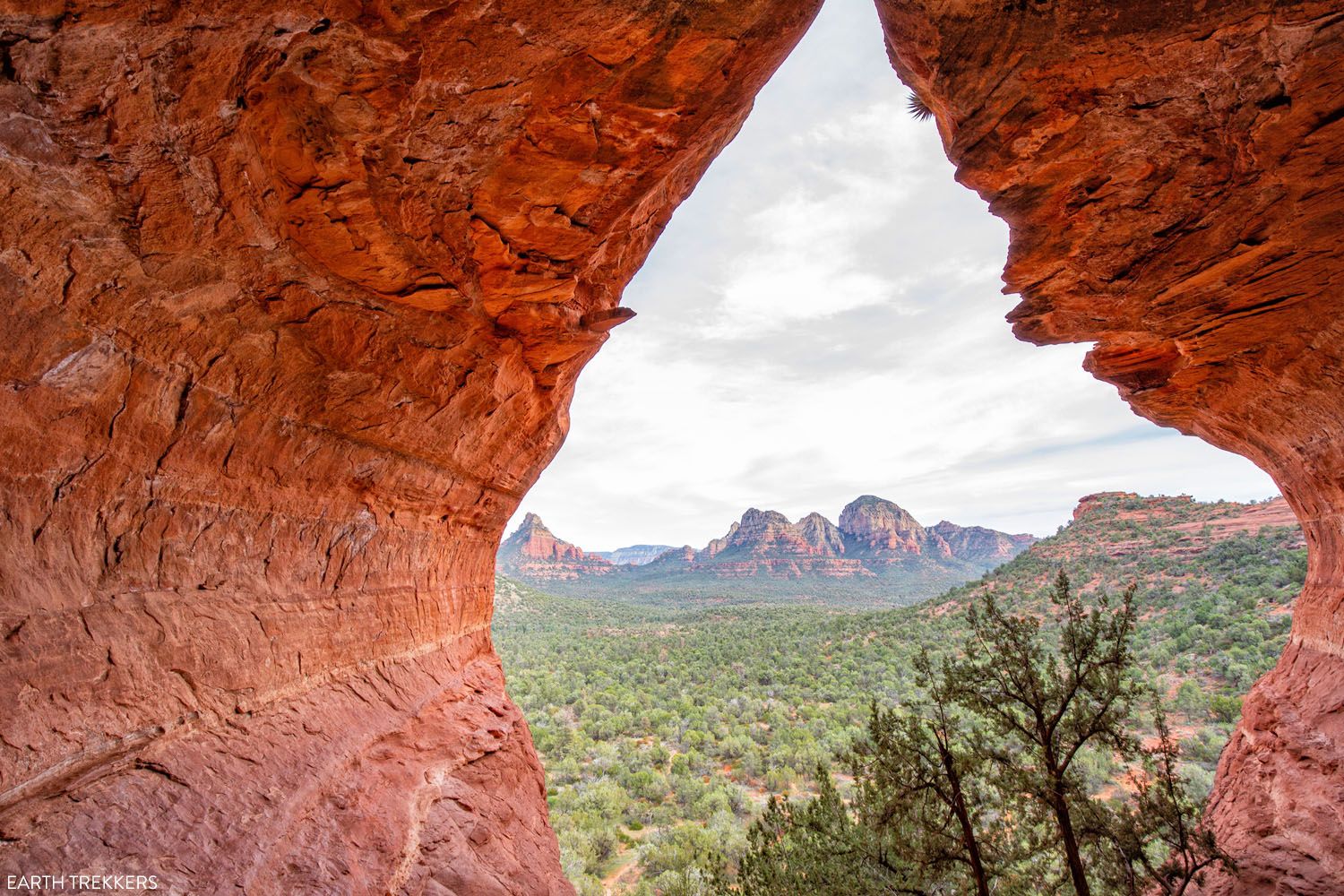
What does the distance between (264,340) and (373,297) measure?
3.61 feet

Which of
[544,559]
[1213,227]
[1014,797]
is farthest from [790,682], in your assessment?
[544,559]

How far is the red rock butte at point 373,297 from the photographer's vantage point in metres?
3.78

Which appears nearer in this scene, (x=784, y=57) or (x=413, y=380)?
(x=784, y=57)

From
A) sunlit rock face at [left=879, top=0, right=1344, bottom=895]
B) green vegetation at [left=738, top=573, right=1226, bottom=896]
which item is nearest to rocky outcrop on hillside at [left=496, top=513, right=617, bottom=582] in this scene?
green vegetation at [left=738, top=573, right=1226, bottom=896]

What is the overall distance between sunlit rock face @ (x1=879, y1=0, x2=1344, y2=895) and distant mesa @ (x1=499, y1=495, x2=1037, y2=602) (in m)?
114

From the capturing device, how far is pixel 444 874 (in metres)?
6.21

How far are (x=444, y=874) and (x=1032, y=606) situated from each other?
37798 millimetres

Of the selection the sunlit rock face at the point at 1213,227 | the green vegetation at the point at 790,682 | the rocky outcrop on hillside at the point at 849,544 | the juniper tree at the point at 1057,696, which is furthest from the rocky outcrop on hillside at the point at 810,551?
the sunlit rock face at the point at 1213,227

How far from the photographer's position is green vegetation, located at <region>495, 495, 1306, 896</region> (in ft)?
57.2

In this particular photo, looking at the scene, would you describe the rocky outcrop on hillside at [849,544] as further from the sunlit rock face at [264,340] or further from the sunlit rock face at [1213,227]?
the sunlit rock face at [264,340]

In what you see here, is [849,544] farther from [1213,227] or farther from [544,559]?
[1213,227]

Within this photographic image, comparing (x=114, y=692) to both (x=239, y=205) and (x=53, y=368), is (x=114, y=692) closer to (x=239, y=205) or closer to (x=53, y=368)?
(x=53, y=368)

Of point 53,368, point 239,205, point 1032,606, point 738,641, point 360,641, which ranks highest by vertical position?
point 239,205

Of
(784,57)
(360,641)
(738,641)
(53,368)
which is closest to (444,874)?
(360,641)
